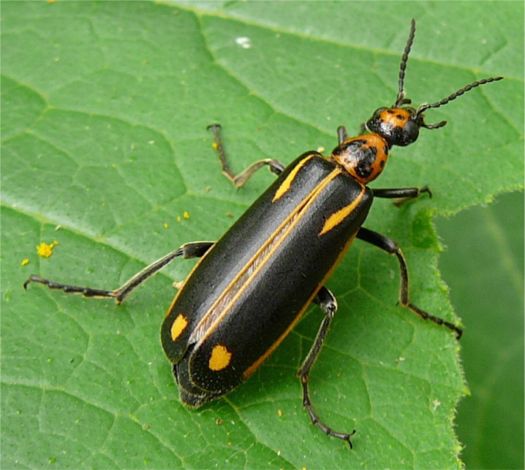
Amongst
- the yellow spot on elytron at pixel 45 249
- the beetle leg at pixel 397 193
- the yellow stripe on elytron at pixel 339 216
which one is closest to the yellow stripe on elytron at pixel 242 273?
the yellow stripe on elytron at pixel 339 216

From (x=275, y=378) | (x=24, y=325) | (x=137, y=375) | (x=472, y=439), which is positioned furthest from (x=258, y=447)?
(x=472, y=439)

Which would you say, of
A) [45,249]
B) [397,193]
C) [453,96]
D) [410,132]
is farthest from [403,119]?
[45,249]

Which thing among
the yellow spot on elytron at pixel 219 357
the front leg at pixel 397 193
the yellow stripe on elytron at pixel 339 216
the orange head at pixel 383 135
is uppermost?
the orange head at pixel 383 135

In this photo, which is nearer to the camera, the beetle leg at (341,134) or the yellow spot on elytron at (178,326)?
the yellow spot on elytron at (178,326)

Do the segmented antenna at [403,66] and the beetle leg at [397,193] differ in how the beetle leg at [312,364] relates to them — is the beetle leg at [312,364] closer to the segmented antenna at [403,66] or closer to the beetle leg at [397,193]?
the beetle leg at [397,193]

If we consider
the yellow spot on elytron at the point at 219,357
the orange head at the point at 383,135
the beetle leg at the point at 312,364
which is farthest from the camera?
the orange head at the point at 383,135

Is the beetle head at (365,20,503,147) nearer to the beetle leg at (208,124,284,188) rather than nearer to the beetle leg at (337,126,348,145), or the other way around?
the beetle leg at (337,126,348,145)

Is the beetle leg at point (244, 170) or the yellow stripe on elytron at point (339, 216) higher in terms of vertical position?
the yellow stripe on elytron at point (339, 216)
